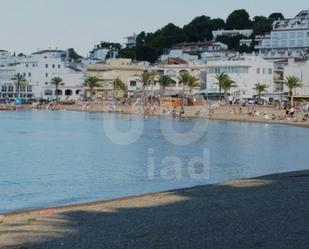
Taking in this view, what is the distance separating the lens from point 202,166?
88.6ft

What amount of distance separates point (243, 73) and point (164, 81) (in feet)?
38.8

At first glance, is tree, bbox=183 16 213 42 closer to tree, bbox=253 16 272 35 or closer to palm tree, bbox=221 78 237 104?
tree, bbox=253 16 272 35

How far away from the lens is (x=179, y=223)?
1017 centimetres

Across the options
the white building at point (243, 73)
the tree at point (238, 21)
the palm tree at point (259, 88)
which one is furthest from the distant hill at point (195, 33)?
the palm tree at point (259, 88)

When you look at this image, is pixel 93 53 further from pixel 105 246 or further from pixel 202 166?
pixel 105 246

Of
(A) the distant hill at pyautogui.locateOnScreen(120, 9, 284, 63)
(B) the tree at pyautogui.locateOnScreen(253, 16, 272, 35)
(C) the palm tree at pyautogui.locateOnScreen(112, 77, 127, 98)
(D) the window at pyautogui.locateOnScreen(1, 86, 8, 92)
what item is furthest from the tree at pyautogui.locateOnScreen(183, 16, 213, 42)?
(C) the palm tree at pyautogui.locateOnScreen(112, 77, 127, 98)

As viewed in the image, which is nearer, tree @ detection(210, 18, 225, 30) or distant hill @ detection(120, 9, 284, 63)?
distant hill @ detection(120, 9, 284, 63)

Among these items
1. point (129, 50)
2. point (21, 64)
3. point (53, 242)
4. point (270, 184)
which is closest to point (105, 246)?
point (53, 242)

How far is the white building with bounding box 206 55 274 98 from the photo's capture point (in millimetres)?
89438

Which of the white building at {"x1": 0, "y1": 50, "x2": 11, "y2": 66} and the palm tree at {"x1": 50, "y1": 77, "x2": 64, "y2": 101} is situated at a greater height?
the white building at {"x1": 0, "y1": 50, "x2": 11, "y2": 66}

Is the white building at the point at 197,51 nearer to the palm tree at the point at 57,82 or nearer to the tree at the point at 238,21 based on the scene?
the palm tree at the point at 57,82

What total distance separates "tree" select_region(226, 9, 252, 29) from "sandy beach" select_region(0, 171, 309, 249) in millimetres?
151810

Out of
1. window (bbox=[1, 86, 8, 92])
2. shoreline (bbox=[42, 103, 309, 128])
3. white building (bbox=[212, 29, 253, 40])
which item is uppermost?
white building (bbox=[212, 29, 253, 40])

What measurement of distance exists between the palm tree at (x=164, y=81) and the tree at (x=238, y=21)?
226 feet
